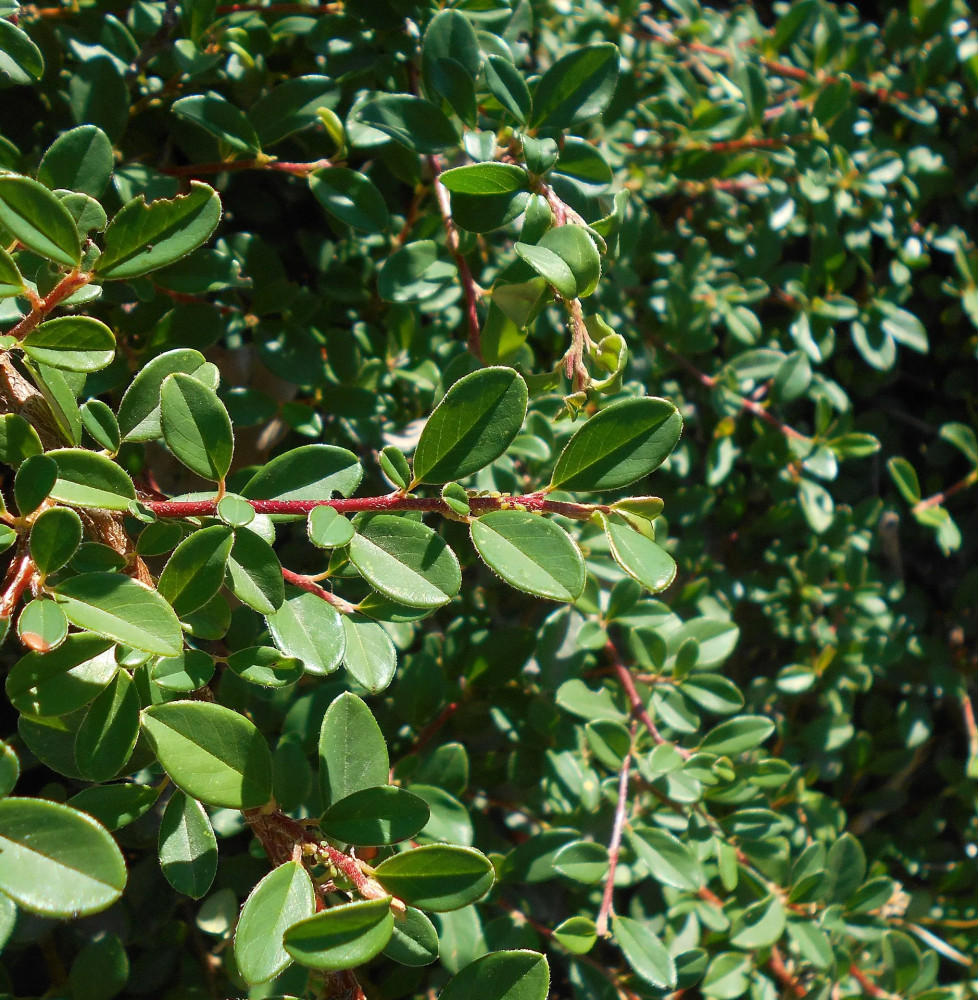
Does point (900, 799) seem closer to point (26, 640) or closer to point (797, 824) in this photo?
point (797, 824)

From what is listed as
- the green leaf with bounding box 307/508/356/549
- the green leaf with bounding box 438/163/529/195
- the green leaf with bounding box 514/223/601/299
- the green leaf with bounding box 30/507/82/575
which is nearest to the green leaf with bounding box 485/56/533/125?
the green leaf with bounding box 438/163/529/195

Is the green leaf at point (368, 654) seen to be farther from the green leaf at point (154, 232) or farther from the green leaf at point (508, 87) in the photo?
the green leaf at point (508, 87)

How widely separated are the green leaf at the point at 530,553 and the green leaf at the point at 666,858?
69cm

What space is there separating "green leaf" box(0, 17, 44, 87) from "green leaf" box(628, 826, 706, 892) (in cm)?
127

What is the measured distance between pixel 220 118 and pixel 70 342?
0.47m

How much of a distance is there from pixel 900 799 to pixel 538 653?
1102mm

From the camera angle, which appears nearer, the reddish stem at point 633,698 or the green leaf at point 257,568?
the green leaf at point 257,568

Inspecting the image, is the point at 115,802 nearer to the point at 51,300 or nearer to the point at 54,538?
the point at 54,538

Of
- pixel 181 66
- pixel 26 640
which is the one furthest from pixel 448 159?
pixel 26 640

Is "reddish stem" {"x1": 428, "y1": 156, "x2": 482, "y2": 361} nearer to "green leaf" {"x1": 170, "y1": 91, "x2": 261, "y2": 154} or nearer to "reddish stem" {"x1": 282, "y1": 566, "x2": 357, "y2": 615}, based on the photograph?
"green leaf" {"x1": 170, "y1": 91, "x2": 261, "y2": 154}

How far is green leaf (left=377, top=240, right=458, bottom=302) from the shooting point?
1193 mm

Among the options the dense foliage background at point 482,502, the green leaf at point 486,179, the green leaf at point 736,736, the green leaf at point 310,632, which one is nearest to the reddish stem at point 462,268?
the dense foliage background at point 482,502

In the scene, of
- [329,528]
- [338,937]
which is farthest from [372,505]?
[338,937]

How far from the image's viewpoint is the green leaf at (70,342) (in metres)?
0.76
